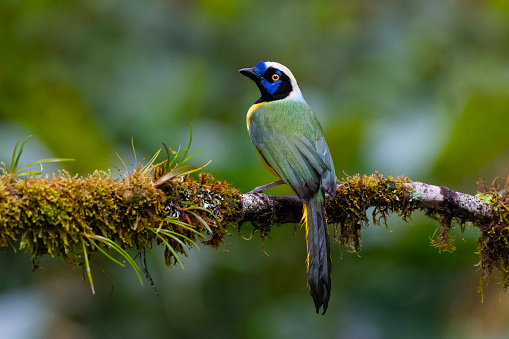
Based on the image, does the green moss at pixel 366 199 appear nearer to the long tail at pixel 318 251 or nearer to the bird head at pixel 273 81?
the long tail at pixel 318 251

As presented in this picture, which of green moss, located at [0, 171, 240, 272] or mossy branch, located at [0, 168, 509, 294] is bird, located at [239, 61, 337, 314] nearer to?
mossy branch, located at [0, 168, 509, 294]

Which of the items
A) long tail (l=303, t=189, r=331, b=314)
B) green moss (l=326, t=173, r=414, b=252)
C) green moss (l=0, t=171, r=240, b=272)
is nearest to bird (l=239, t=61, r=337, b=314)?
long tail (l=303, t=189, r=331, b=314)

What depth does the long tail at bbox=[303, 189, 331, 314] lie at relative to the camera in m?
2.95

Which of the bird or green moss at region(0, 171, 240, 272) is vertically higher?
the bird

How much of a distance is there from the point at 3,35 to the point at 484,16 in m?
5.60

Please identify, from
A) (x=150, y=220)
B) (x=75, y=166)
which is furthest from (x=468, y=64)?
(x=150, y=220)

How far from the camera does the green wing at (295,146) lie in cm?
322

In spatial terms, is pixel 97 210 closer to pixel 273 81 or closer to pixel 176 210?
pixel 176 210

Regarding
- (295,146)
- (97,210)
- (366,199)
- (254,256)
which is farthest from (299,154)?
(254,256)

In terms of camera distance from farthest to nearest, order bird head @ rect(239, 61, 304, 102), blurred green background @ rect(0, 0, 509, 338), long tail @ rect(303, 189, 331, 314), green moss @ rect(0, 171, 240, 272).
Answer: blurred green background @ rect(0, 0, 509, 338), bird head @ rect(239, 61, 304, 102), long tail @ rect(303, 189, 331, 314), green moss @ rect(0, 171, 240, 272)

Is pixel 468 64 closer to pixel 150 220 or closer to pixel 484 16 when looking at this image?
pixel 484 16

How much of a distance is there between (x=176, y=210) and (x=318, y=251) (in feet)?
2.50

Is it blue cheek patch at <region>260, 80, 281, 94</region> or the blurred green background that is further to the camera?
the blurred green background

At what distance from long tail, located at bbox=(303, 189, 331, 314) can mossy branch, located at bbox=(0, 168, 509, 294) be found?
0.54 feet
